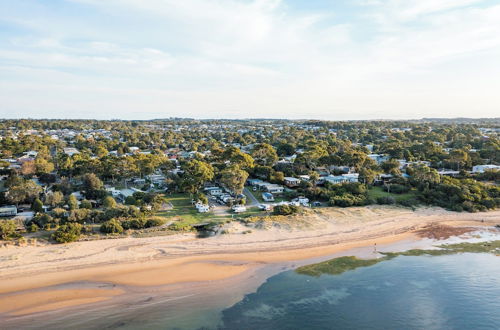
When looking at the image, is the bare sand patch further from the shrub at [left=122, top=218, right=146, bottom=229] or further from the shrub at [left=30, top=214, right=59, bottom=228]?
the shrub at [left=30, top=214, right=59, bottom=228]

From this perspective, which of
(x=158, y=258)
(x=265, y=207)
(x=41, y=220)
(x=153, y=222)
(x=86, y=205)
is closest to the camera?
(x=158, y=258)

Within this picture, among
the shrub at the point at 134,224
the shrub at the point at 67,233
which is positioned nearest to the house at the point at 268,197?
the shrub at the point at 134,224

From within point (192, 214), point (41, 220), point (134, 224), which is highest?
point (41, 220)

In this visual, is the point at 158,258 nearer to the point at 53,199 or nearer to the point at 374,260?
the point at 53,199

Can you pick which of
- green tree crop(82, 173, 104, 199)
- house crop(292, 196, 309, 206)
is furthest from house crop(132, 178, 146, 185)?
house crop(292, 196, 309, 206)

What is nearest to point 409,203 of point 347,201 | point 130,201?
point 347,201

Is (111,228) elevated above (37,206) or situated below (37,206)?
below
